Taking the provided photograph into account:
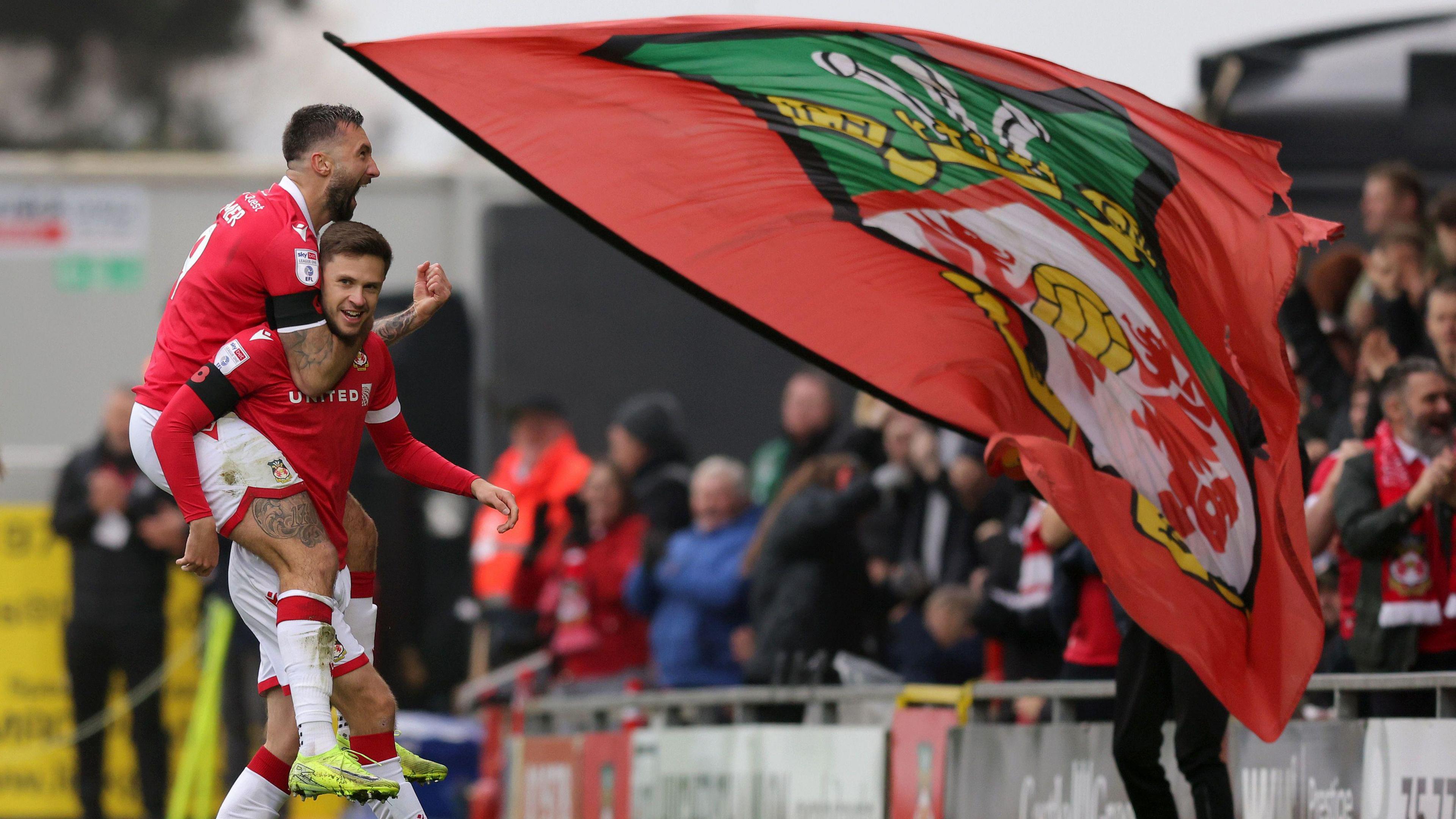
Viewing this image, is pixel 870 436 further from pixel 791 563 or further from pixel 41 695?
pixel 41 695

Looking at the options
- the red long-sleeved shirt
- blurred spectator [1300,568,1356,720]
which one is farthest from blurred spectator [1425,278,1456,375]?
the red long-sleeved shirt

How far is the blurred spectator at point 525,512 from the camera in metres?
15.4

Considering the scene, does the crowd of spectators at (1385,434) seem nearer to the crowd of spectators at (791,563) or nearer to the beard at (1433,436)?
the beard at (1433,436)

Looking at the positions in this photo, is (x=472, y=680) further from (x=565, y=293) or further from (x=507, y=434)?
(x=565, y=293)

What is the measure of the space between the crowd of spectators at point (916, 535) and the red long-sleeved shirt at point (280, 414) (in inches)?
102

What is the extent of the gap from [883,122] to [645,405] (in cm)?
720

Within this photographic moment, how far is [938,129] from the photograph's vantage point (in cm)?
796

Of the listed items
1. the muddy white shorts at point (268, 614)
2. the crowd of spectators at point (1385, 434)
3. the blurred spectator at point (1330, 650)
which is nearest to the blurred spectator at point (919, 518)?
the crowd of spectators at point (1385, 434)

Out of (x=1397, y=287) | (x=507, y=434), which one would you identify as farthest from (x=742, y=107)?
(x=507, y=434)

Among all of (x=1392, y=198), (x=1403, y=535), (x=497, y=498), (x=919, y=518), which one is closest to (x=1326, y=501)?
(x=1403, y=535)

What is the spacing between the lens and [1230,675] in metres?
7.89

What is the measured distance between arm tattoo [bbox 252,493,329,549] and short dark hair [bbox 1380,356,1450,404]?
4556 millimetres

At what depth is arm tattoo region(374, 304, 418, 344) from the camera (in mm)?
7559

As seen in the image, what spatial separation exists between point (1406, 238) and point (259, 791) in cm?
623
